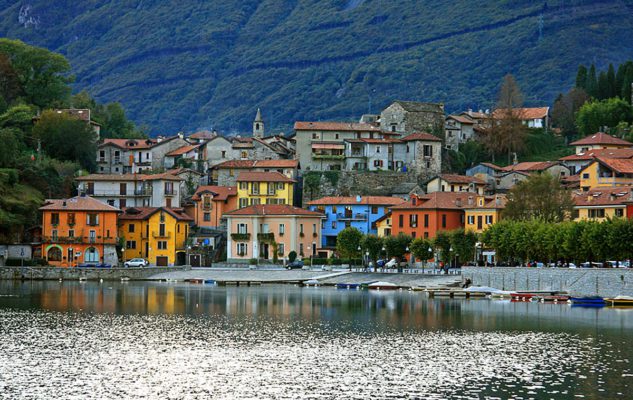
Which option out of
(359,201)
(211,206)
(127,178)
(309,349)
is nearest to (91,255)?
(127,178)

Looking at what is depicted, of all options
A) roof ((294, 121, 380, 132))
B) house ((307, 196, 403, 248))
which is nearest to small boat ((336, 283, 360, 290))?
house ((307, 196, 403, 248))

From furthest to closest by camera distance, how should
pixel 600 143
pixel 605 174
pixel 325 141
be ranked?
pixel 325 141, pixel 600 143, pixel 605 174

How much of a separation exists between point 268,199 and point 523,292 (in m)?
45.5

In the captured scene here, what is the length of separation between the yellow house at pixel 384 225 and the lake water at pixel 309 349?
33.8m

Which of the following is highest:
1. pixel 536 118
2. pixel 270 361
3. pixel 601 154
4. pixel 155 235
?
pixel 536 118

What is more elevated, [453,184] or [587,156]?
[587,156]

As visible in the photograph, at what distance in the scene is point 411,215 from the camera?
389 feet

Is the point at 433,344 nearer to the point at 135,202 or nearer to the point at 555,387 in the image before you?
the point at 555,387

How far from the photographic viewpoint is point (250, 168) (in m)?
137

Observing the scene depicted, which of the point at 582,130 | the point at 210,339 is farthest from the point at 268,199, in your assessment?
the point at 210,339

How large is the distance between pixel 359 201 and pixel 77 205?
28637mm

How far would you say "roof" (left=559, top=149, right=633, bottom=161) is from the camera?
128 m

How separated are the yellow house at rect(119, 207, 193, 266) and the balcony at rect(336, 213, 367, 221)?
51.5 ft

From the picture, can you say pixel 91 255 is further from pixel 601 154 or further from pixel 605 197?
pixel 601 154
